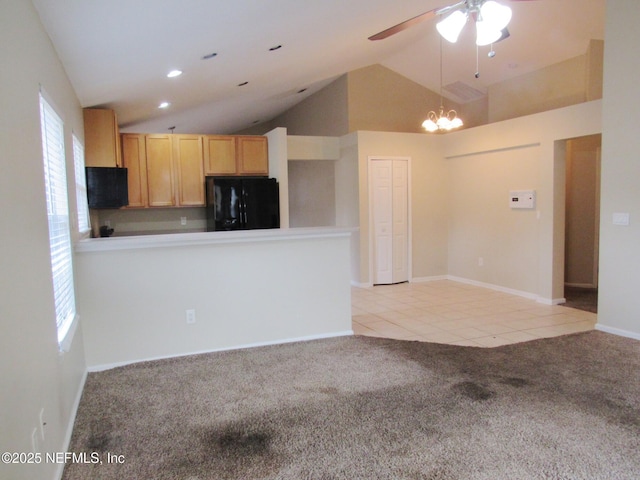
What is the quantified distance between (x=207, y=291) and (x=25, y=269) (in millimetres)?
1927

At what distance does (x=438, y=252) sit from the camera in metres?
7.06

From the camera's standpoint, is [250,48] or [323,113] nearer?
[250,48]

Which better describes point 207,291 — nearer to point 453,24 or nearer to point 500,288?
point 453,24

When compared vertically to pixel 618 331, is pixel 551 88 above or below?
above

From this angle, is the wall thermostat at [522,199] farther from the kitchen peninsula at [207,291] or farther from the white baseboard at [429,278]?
the kitchen peninsula at [207,291]

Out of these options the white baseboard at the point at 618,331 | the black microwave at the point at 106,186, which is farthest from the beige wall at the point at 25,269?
the white baseboard at the point at 618,331

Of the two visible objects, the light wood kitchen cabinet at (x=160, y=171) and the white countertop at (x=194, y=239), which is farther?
the light wood kitchen cabinet at (x=160, y=171)

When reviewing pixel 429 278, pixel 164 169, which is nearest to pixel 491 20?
pixel 164 169

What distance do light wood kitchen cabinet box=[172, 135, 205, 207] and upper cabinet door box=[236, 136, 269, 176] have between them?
22.2 inches

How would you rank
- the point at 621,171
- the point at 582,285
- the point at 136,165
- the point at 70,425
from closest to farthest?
the point at 70,425
the point at 621,171
the point at 136,165
the point at 582,285

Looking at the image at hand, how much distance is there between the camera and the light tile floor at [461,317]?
13.3ft

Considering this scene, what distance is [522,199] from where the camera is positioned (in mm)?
5598

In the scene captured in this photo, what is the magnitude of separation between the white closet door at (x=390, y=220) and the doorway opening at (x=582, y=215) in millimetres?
2398

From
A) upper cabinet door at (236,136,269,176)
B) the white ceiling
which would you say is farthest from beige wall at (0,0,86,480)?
upper cabinet door at (236,136,269,176)
